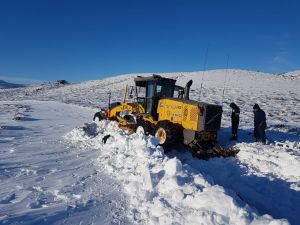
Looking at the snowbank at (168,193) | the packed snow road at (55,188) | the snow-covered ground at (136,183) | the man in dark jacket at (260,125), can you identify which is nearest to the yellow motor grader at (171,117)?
the snow-covered ground at (136,183)

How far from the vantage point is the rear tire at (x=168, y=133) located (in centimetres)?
1176

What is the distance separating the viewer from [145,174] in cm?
689

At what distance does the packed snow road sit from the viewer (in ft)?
18.5

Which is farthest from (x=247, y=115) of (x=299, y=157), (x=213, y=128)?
(x=299, y=157)

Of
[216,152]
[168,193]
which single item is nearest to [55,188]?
[168,193]

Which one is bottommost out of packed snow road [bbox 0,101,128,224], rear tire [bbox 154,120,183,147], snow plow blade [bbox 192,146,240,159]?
packed snow road [bbox 0,101,128,224]

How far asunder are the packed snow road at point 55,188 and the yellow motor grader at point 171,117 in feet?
9.32

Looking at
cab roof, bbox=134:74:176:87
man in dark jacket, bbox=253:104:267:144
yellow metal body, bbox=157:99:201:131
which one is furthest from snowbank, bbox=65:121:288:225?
man in dark jacket, bbox=253:104:267:144

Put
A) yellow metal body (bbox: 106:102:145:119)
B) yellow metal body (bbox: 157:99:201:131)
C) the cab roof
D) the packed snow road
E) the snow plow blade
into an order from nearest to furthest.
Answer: the packed snow road → the snow plow blade → yellow metal body (bbox: 157:99:201:131) → the cab roof → yellow metal body (bbox: 106:102:145:119)

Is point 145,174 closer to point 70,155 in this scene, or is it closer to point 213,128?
point 70,155

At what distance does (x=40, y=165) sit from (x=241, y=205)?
5.68m

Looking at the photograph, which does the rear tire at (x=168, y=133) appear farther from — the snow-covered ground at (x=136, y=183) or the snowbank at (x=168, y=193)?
the snowbank at (x=168, y=193)

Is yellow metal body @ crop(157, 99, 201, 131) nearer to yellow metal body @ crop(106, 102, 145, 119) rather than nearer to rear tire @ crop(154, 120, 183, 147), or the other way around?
rear tire @ crop(154, 120, 183, 147)

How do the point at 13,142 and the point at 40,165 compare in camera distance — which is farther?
the point at 13,142
